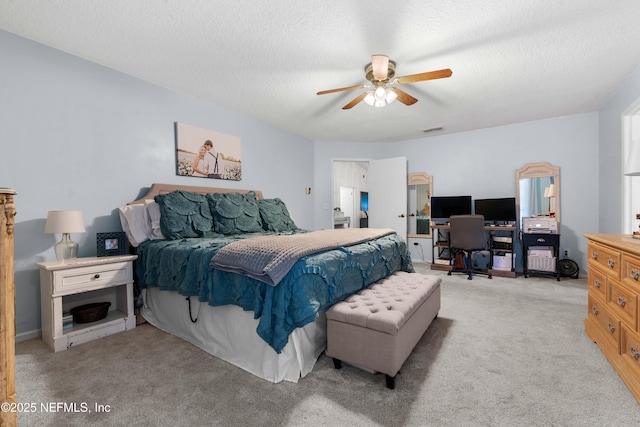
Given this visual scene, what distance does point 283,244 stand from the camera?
1.93 metres

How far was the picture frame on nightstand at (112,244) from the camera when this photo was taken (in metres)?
2.63

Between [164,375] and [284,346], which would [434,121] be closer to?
[284,346]

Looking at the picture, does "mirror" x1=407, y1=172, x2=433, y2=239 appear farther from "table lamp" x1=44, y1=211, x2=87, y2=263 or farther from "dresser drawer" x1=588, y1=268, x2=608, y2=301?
"table lamp" x1=44, y1=211, x2=87, y2=263

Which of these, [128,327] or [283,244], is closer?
[283,244]

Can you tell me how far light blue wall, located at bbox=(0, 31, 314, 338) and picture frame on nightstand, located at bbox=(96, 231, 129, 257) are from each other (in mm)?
227

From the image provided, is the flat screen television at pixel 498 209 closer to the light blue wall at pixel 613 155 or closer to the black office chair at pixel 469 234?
the black office chair at pixel 469 234

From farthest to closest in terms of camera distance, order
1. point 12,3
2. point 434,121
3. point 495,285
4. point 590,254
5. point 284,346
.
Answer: point 434,121
point 495,285
point 590,254
point 12,3
point 284,346

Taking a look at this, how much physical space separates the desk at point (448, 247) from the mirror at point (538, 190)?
1.64ft

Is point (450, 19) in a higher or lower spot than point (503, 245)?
higher

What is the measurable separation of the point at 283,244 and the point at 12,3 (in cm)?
248

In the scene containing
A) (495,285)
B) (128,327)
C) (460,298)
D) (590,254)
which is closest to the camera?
(590,254)

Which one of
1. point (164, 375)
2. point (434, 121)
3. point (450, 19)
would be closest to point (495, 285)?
point (434, 121)

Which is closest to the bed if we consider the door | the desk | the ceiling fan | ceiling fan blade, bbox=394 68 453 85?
the ceiling fan

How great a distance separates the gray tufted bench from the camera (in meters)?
1.66
